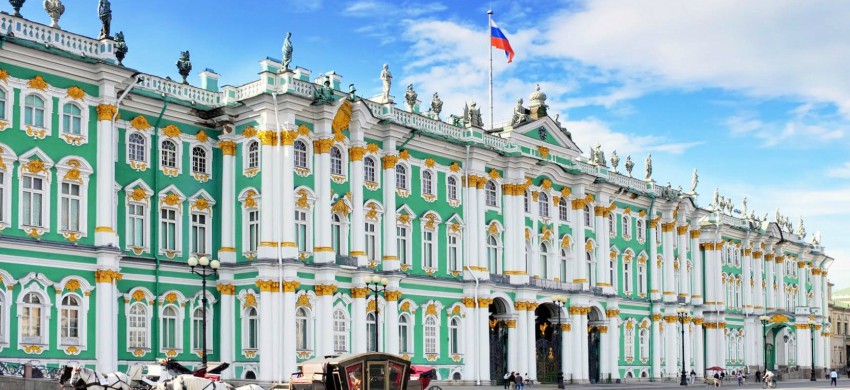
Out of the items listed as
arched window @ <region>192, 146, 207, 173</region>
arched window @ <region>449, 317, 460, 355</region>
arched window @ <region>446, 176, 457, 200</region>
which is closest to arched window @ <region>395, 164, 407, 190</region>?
arched window @ <region>446, 176, 457, 200</region>

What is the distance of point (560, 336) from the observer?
63.8 metres

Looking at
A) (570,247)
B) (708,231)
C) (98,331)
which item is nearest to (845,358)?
(708,231)

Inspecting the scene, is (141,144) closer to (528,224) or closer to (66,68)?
(66,68)

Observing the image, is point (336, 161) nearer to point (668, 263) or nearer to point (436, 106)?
point (436, 106)

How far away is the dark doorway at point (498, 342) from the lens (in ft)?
194

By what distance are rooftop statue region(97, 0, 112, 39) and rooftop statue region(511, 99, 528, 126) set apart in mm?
26744

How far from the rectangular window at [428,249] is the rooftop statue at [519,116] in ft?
33.8

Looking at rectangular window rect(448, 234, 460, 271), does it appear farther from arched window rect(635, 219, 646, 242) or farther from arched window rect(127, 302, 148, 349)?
arched window rect(635, 219, 646, 242)

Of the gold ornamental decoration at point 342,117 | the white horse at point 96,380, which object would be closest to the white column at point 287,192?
the gold ornamental decoration at point 342,117

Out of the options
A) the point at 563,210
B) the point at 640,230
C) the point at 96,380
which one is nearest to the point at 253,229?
the point at 96,380

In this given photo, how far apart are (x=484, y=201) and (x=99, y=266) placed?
76.8 feet

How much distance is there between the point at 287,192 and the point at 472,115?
16.8 m

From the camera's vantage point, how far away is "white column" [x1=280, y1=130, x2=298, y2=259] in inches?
1807

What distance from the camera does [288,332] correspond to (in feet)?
149
